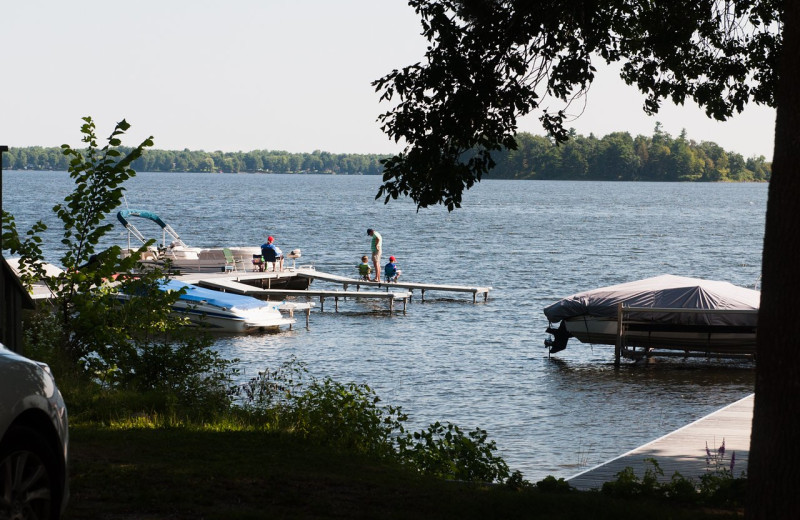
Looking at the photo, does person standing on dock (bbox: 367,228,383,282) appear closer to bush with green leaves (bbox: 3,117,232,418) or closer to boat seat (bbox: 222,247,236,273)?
boat seat (bbox: 222,247,236,273)

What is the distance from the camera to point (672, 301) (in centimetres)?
2483

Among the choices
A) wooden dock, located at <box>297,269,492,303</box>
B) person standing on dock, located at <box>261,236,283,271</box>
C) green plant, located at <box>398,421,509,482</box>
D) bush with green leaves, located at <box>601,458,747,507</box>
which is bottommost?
wooden dock, located at <box>297,269,492,303</box>

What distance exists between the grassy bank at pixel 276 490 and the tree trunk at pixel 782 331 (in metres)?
1.82

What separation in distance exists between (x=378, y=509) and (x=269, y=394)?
5.68 metres

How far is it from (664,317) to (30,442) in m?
21.8

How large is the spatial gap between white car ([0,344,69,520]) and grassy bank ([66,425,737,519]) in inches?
45.4

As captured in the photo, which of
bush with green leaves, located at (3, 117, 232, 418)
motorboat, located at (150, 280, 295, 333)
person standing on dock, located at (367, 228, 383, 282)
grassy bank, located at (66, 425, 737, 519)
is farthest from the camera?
person standing on dock, located at (367, 228, 383, 282)

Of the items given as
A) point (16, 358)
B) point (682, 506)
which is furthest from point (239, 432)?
point (16, 358)

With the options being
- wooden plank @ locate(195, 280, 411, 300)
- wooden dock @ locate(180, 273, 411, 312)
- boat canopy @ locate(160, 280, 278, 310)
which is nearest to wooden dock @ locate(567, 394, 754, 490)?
boat canopy @ locate(160, 280, 278, 310)

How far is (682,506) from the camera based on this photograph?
7.24 m

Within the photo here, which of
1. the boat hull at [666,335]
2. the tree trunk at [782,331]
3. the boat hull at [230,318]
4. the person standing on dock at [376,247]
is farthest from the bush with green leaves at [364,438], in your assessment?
the person standing on dock at [376,247]

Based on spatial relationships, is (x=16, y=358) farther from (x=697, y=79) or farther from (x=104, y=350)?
(x=697, y=79)

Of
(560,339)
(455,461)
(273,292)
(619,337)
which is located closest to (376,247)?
(273,292)

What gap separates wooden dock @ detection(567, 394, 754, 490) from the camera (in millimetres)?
9891
